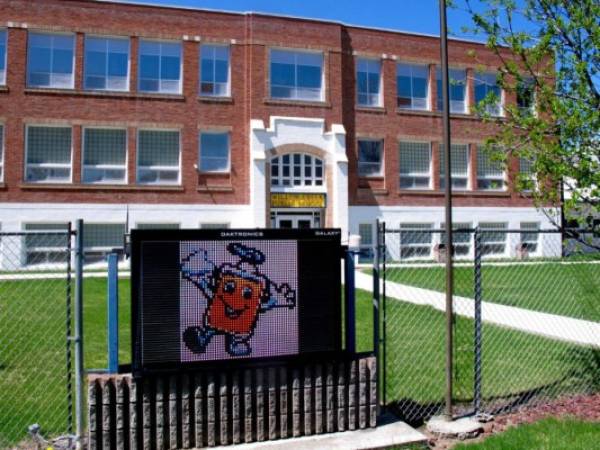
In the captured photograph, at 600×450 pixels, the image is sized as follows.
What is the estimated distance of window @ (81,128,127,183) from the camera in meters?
25.0

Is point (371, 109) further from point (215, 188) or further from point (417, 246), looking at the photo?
point (215, 188)

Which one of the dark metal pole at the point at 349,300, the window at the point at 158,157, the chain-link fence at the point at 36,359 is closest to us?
the chain-link fence at the point at 36,359

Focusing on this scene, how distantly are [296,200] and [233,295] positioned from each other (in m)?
22.1

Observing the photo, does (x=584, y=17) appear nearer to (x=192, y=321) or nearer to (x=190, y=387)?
(x=192, y=321)

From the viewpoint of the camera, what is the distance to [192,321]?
4871mm

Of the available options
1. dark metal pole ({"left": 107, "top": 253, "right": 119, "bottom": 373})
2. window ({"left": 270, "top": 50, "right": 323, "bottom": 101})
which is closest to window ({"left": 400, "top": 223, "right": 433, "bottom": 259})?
window ({"left": 270, "top": 50, "right": 323, "bottom": 101})

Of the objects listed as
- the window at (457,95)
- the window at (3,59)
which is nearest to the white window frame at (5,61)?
the window at (3,59)

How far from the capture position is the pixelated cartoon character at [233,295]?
4.89 metres

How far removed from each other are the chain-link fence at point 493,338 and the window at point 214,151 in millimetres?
11909

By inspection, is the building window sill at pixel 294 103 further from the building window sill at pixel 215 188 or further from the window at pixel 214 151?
the building window sill at pixel 215 188

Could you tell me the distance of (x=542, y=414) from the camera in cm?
581

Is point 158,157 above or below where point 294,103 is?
below

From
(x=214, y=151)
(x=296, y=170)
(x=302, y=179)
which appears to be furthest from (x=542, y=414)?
(x=214, y=151)

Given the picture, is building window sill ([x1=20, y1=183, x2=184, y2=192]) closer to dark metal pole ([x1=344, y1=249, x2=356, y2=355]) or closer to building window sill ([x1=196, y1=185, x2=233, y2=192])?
building window sill ([x1=196, y1=185, x2=233, y2=192])
